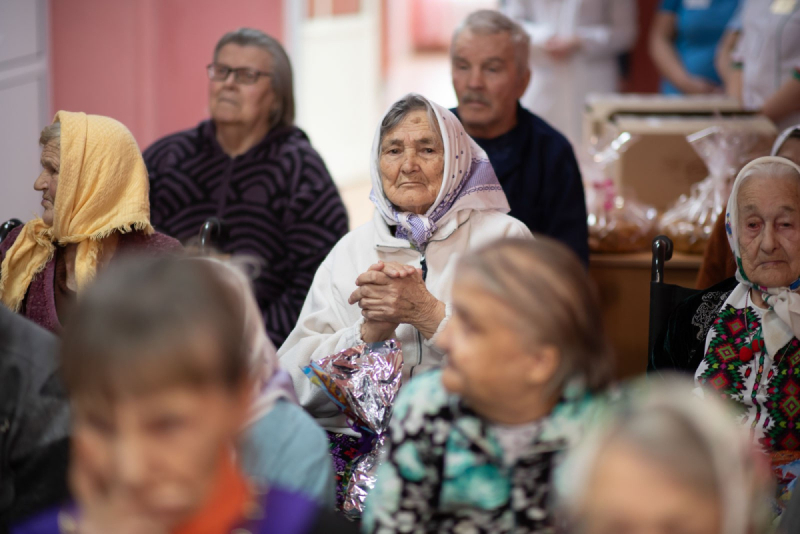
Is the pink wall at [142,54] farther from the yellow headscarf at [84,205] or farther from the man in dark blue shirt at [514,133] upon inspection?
the yellow headscarf at [84,205]

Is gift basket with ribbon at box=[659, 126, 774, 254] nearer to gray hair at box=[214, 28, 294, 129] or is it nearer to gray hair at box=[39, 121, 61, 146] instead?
gray hair at box=[214, 28, 294, 129]

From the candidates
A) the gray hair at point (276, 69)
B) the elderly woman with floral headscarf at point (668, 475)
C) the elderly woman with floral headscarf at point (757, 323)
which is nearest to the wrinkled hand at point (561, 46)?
the gray hair at point (276, 69)

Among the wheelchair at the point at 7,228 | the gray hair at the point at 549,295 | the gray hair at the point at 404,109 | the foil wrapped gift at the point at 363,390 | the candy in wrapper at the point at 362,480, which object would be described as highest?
the gray hair at the point at 404,109

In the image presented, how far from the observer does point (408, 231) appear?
2.48 meters

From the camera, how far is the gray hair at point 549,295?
138 cm

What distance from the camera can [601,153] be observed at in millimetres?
3857

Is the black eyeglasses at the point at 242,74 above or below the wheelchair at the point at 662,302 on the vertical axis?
above

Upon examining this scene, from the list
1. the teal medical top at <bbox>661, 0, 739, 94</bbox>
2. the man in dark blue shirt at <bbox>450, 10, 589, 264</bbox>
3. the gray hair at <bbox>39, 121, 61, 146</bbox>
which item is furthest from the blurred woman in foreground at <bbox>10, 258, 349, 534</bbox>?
the teal medical top at <bbox>661, 0, 739, 94</bbox>

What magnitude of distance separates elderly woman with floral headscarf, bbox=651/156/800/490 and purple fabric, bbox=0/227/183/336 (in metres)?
1.37

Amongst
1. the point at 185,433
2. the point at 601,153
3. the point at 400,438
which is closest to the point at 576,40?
the point at 601,153

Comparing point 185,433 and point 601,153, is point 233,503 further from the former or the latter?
point 601,153

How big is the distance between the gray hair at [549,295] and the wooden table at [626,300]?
6.95 ft

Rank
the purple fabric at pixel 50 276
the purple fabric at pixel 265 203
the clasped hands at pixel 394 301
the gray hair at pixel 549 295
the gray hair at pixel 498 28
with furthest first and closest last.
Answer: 1. the gray hair at pixel 498 28
2. the purple fabric at pixel 265 203
3. the purple fabric at pixel 50 276
4. the clasped hands at pixel 394 301
5. the gray hair at pixel 549 295

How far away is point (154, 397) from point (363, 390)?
101 cm
